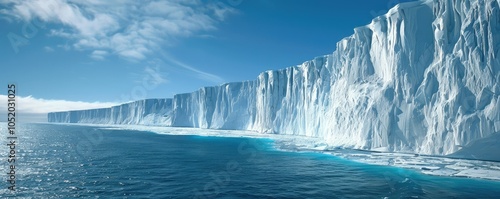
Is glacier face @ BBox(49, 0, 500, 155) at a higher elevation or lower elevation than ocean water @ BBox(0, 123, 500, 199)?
higher

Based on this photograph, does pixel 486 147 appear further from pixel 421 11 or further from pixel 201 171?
pixel 201 171

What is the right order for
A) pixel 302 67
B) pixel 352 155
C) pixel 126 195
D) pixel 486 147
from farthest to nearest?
1. pixel 302 67
2. pixel 352 155
3. pixel 486 147
4. pixel 126 195

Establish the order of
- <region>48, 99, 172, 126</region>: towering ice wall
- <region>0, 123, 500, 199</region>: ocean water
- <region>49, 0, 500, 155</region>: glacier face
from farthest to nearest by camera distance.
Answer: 1. <region>48, 99, 172, 126</region>: towering ice wall
2. <region>49, 0, 500, 155</region>: glacier face
3. <region>0, 123, 500, 199</region>: ocean water

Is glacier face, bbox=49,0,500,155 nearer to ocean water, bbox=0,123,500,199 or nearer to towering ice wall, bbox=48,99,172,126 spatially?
ocean water, bbox=0,123,500,199

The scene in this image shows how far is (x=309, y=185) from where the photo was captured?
66.7ft

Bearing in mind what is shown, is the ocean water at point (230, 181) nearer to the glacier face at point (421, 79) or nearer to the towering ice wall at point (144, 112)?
the glacier face at point (421, 79)

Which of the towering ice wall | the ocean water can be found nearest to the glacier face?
the ocean water

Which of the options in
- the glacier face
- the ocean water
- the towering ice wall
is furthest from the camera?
the towering ice wall

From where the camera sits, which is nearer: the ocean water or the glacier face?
the ocean water

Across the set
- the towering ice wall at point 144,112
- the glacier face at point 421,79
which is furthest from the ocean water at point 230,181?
the towering ice wall at point 144,112

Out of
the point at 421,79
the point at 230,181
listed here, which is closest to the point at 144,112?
the point at 421,79

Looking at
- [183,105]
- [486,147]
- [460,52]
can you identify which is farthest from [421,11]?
[183,105]

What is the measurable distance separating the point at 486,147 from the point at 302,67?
171ft

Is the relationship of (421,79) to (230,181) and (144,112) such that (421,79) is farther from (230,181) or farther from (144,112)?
(144,112)
